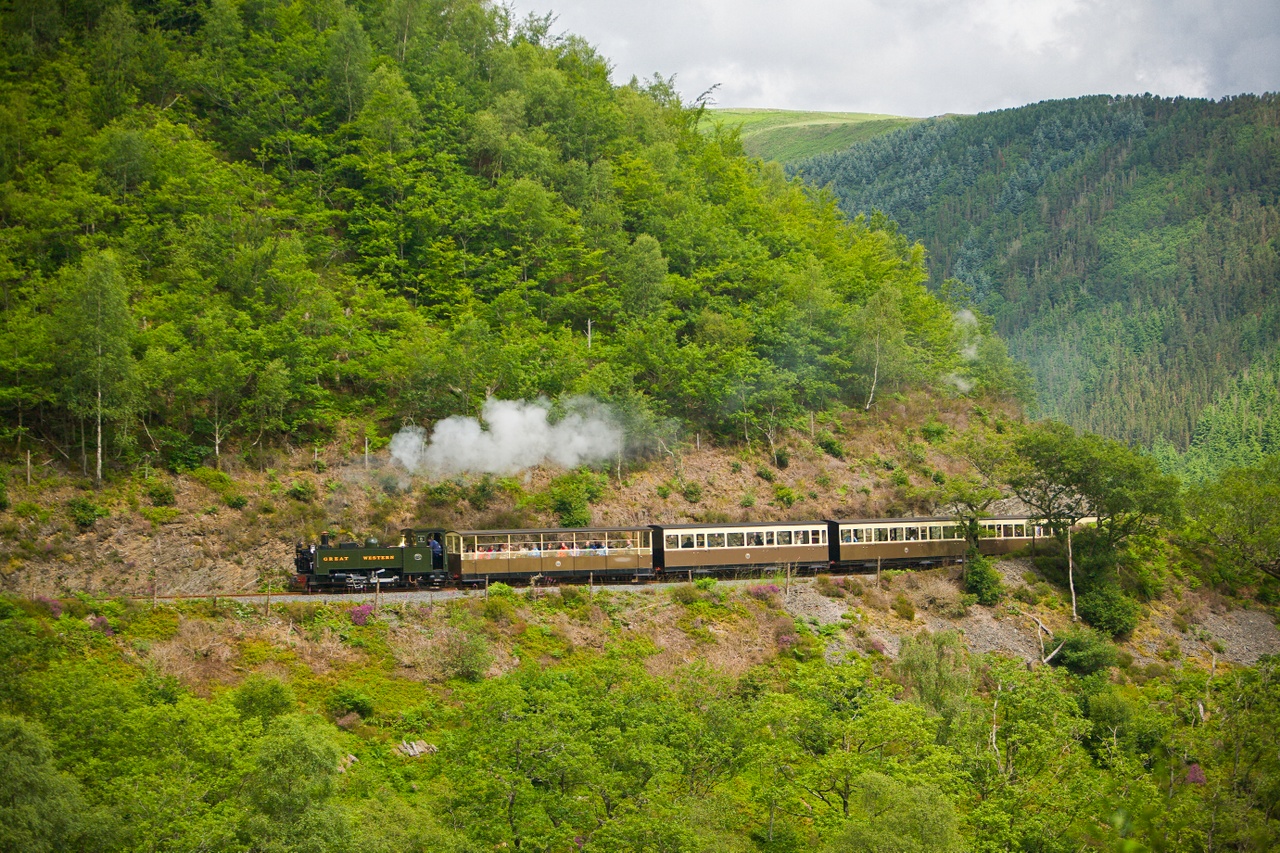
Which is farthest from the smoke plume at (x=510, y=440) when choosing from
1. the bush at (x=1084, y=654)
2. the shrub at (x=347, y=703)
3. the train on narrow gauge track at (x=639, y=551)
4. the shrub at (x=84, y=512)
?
the bush at (x=1084, y=654)

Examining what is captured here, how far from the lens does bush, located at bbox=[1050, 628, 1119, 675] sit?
4322 cm

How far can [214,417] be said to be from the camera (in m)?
46.2

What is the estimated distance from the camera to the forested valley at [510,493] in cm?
2383

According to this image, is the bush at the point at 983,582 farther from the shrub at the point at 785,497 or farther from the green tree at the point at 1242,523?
the green tree at the point at 1242,523

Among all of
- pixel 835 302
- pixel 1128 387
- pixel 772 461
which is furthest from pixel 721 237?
pixel 1128 387

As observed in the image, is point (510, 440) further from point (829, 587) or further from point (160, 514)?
point (829, 587)

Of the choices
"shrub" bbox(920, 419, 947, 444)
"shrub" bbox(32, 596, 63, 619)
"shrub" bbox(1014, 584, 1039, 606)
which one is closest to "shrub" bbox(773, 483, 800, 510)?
"shrub" bbox(1014, 584, 1039, 606)

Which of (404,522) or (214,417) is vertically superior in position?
(214,417)

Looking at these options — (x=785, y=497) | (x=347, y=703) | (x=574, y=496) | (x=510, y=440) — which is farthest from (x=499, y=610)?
(x=785, y=497)

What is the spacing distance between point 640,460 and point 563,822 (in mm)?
32013

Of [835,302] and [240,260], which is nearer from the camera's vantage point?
[240,260]

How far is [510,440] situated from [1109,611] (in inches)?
1173

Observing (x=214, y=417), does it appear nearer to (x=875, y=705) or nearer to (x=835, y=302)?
(x=875, y=705)

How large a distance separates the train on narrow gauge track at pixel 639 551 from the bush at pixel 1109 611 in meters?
4.94
